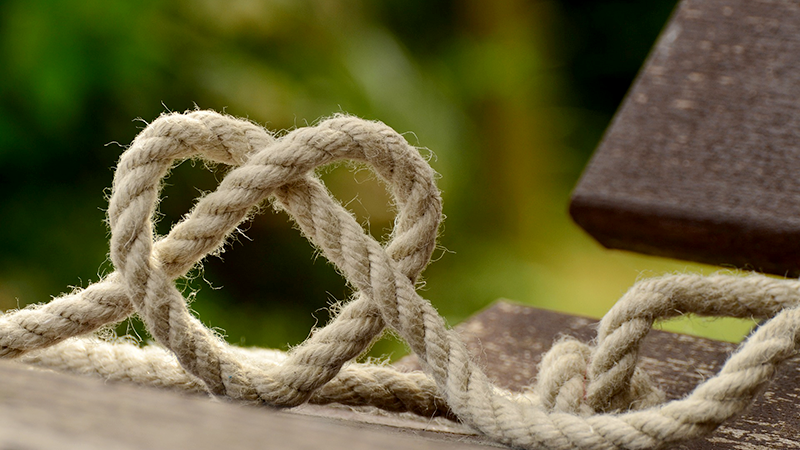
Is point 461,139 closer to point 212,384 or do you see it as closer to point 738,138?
point 738,138

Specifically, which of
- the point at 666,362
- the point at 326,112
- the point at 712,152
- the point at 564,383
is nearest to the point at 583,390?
the point at 564,383

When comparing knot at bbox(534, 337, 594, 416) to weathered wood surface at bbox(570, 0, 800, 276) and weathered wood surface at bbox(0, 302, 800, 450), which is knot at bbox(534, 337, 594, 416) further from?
weathered wood surface at bbox(570, 0, 800, 276)

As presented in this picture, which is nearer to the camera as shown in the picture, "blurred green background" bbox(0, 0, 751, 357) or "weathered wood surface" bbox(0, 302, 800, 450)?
"weathered wood surface" bbox(0, 302, 800, 450)

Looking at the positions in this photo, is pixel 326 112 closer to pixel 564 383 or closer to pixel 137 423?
pixel 564 383

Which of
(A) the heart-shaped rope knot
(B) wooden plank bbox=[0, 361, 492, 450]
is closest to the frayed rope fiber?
(A) the heart-shaped rope knot

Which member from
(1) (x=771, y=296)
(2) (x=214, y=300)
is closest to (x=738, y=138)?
(1) (x=771, y=296)
